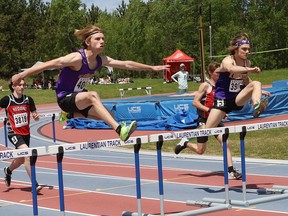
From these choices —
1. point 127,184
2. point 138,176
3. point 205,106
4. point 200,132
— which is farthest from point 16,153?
point 205,106

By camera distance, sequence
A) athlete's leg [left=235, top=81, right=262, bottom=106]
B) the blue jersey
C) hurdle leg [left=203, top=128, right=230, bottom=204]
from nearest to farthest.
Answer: the blue jersey
hurdle leg [left=203, top=128, right=230, bottom=204]
athlete's leg [left=235, top=81, right=262, bottom=106]

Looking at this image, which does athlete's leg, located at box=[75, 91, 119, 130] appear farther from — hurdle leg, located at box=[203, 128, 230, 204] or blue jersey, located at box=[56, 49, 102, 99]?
hurdle leg, located at box=[203, 128, 230, 204]

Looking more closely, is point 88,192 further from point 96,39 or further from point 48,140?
point 48,140

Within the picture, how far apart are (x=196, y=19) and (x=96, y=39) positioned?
67996mm

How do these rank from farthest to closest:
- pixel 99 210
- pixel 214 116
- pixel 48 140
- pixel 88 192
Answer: pixel 48 140 → pixel 88 192 → pixel 214 116 → pixel 99 210

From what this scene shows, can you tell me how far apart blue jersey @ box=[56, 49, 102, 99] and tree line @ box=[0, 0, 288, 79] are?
59555mm

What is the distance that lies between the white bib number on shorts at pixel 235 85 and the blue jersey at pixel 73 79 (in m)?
2.25

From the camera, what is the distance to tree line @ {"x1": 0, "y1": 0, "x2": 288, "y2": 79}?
6825cm

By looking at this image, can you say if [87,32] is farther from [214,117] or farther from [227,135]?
[214,117]

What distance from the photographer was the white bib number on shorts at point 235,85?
822 cm

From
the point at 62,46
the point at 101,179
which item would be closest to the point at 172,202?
the point at 101,179

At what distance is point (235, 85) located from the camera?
27.1 feet

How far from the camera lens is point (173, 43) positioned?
7319 centimetres

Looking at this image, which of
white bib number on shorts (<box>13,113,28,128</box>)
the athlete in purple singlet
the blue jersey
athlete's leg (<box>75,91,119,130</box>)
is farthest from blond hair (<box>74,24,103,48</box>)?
white bib number on shorts (<box>13,113,28,128</box>)
